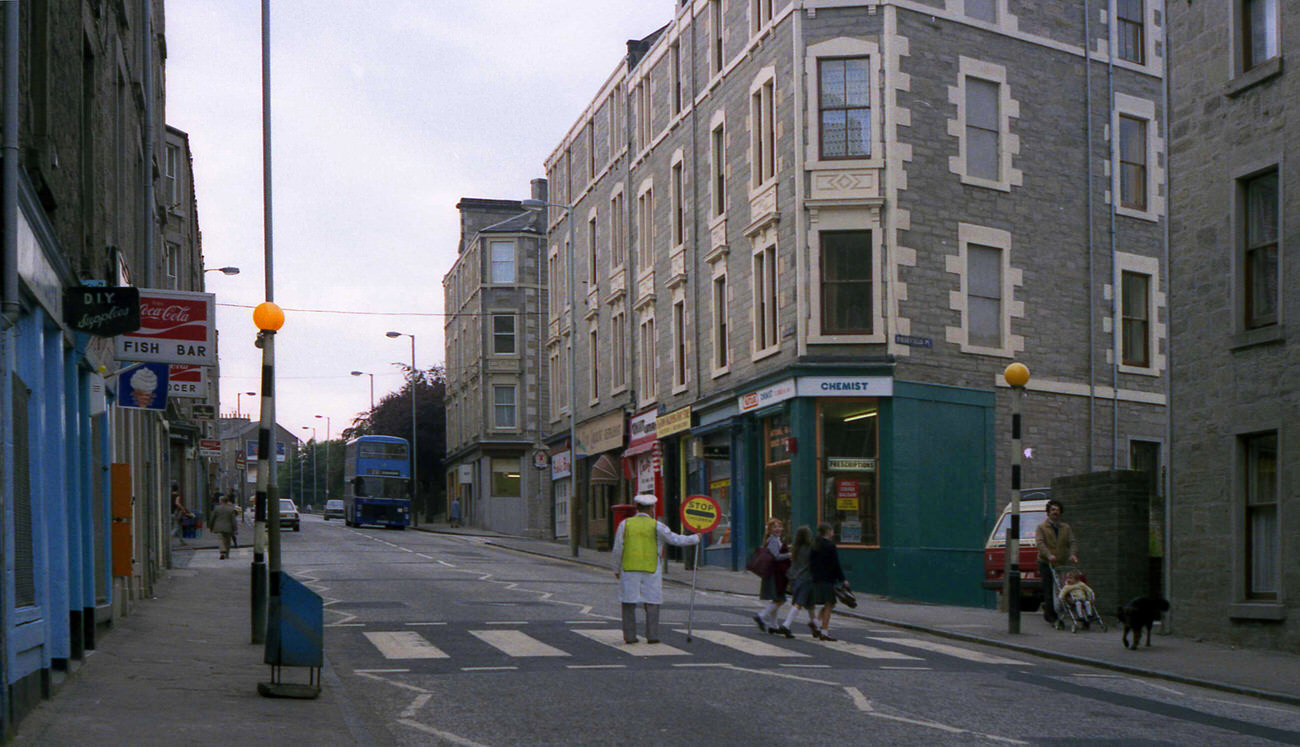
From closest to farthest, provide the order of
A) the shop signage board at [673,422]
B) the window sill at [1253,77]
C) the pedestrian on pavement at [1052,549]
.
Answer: the window sill at [1253,77]
the pedestrian on pavement at [1052,549]
the shop signage board at [673,422]

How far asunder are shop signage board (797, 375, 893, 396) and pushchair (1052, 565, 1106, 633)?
9552 millimetres

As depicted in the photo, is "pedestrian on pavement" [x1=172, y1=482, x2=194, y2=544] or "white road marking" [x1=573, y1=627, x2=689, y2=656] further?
"pedestrian on pavement" [x1=172, y1=482, x2=194, y2=544]

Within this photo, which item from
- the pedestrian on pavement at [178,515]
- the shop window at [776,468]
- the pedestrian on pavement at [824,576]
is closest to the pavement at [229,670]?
the pedestrian on pavement at [824,576]

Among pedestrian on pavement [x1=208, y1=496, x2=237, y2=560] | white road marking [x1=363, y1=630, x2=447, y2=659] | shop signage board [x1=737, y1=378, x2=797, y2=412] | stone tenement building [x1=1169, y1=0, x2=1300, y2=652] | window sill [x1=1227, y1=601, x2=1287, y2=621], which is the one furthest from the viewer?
pedestrian on pavement [x1=208, y1=496, x2=237, y2=560]

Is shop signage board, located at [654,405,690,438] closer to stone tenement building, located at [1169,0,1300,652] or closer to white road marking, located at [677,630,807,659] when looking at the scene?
stone tenement building, located at [1169,0,1300,652]

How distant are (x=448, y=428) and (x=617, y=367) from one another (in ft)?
133

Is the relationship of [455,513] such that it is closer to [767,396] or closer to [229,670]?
[767,396]

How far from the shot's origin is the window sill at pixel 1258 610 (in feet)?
59.8

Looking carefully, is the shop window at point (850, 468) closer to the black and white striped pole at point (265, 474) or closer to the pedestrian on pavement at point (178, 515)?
the black and white striped pole at point (265, 474)

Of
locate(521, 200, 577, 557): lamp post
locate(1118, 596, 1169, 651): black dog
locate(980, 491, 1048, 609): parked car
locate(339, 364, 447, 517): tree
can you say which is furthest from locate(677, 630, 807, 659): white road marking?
locate(339, 364, 447, 517): tree

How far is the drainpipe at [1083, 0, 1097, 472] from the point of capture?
34.0 m

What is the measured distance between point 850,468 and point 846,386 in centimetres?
173

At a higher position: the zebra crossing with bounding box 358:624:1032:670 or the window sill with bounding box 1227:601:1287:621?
the window sill with bounding box 1227:601:1287:621

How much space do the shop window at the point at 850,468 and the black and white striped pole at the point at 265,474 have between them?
15.9 m
